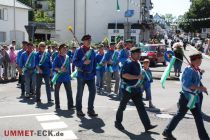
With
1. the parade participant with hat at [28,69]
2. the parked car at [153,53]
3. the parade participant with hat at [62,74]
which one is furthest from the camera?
the parked car at [153,53]

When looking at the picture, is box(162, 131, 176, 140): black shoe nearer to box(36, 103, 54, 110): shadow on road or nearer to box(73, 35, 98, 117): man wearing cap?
box(73, 35, 98, 117): man wearing cap

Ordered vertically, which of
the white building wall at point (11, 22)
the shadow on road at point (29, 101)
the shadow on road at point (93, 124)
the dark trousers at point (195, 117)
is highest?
the white building wall at point (11, 22)

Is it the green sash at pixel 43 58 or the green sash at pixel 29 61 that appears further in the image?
the green sash at pixel 29 61

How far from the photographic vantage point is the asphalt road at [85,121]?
8.82 metres

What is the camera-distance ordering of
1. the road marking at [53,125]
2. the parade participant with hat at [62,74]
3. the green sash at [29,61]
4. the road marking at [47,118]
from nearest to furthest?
1. the road marking at [53,125]
2. the road marking at [47,118]
3. the parade participant with hat at [62,74]
4. the green sash at [29,61]

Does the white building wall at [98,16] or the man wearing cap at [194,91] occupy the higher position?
the white building wall at [98,16]

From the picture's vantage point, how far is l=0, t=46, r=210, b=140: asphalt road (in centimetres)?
882

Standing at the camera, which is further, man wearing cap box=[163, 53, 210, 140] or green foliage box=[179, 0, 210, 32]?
green foliage box=[179, 0, 210, 32]

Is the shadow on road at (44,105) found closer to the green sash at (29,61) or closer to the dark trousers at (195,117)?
the green sash at (29,61)

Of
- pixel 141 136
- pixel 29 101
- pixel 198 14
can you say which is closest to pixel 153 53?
pixel 29 101

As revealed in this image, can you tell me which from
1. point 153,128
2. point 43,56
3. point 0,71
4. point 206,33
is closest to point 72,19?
point 206,33

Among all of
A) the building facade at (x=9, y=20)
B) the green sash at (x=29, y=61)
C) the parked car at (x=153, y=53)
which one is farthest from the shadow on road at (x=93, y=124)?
the building facade at (x=9, y=20)

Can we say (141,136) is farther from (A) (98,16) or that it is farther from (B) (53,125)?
(A) (98,16)

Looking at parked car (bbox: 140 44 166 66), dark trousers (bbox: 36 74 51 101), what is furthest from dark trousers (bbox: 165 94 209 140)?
parked car (bbox: 140 44 166 66)
